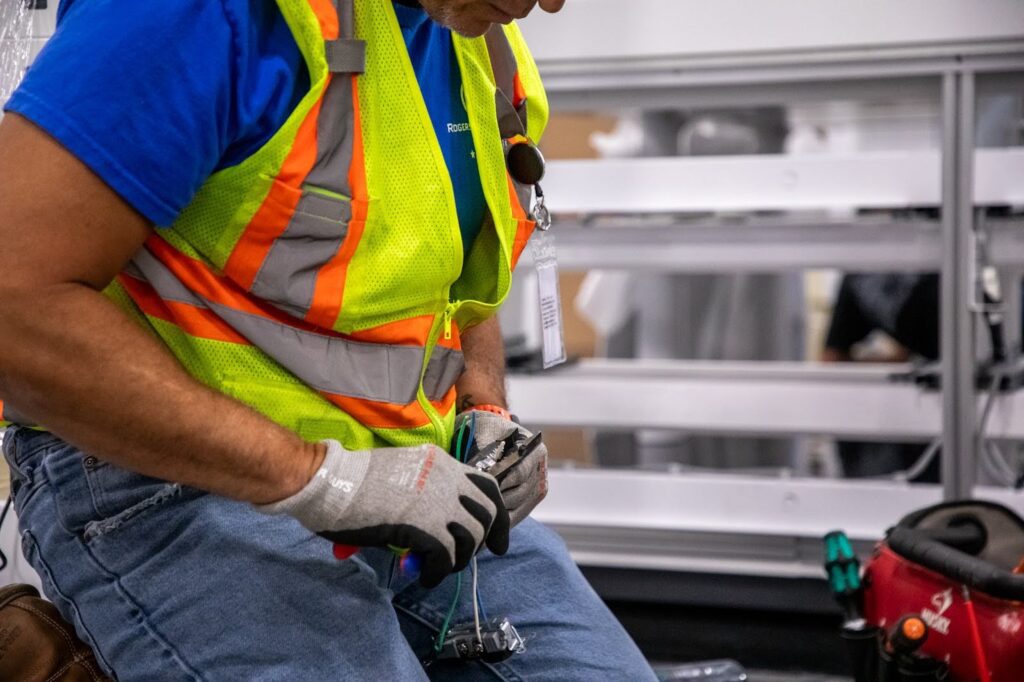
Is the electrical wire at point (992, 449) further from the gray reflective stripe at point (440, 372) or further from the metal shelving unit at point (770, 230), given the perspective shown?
the gray reflective stripe at point (440, 372)

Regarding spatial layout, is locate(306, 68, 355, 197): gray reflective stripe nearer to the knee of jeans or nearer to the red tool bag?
the knee of jeans

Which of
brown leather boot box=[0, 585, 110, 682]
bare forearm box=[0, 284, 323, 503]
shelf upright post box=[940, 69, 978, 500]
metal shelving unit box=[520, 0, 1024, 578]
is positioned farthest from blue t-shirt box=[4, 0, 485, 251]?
shelf upright post box=[940, 69, 978, 500]

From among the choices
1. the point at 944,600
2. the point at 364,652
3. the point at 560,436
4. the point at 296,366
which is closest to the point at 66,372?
the point at 296,366

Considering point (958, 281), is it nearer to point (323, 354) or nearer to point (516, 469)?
point (516, 469)

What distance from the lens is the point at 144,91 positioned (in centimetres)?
100

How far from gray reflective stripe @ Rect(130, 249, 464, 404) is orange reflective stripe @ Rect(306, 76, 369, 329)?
39 millimetres

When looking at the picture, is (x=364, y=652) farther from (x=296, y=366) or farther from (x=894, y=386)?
(x=894, y=386)

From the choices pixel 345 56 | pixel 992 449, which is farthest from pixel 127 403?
pixel 992 449

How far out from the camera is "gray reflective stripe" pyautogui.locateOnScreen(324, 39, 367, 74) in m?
1.13

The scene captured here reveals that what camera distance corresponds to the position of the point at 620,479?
289cm

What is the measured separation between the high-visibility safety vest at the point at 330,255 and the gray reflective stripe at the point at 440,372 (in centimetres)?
6

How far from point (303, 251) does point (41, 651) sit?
1.74 ft

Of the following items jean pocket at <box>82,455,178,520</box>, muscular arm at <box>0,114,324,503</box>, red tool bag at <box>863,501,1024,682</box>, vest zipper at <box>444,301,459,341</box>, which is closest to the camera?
muscular arm at <box>0,114,324,503</box>

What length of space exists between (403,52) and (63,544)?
0.62 m
